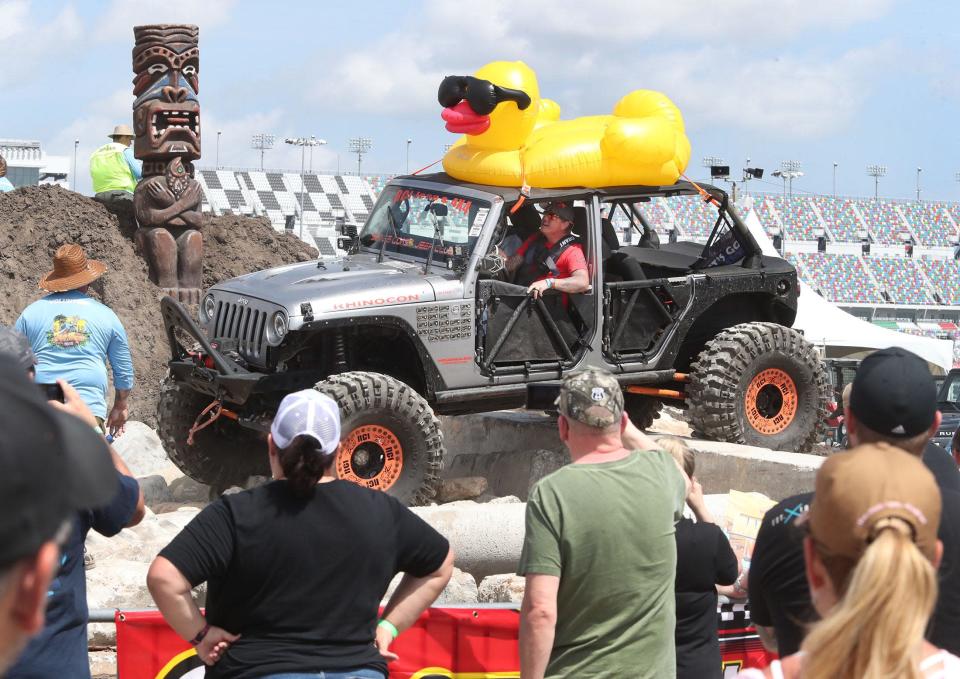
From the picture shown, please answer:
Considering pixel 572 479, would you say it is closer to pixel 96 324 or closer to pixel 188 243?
pixel 96 324

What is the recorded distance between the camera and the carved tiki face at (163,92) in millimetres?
14383

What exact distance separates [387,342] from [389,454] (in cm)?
96

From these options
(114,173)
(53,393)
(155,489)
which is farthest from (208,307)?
(114,173)

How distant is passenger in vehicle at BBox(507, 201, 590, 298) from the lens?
28.8 ft

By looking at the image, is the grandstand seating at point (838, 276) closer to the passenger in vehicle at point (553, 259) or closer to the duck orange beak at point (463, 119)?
the passenger in vehicle at point (553, 259)

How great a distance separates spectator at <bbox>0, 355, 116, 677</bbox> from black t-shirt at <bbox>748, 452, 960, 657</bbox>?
5.92 feet

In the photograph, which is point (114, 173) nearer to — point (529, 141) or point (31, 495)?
point (529, 141)

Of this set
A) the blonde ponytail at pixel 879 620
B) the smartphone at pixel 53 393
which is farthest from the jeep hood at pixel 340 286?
the blonde ponytail at pixel 879 620

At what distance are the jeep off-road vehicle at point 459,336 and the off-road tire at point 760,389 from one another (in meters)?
0.01

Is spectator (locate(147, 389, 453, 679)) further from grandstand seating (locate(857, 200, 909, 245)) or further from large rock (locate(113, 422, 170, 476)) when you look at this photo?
grandstand seating (locate(857, 200, 909, 245))

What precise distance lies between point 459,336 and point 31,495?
7354 millimetres

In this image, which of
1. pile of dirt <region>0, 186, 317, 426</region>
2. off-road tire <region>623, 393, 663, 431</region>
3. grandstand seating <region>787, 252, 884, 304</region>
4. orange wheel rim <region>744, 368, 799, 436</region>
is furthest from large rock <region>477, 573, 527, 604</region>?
grandstand seating <region>787, 252, 884, 304</region>

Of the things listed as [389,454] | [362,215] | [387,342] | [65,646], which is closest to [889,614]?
[65,646]

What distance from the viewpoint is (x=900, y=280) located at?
171 ft
